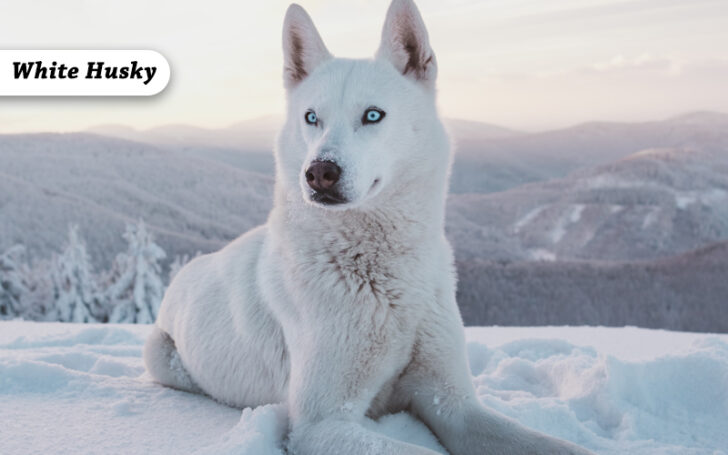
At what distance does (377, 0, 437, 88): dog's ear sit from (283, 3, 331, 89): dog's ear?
0.37 metres

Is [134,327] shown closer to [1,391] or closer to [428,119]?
[1,391]

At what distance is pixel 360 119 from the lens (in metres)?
2.91

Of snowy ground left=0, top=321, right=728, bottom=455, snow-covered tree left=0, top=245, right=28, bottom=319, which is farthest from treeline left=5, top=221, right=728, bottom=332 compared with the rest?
snowy ground left=0, top=321, right=728, bottom=455

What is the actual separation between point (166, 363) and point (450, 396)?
2.03 metres

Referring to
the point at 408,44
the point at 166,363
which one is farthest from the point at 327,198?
the point at 166,363

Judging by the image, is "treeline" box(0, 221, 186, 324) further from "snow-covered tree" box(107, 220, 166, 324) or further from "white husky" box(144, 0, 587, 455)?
"white husky" box(144, 0, 587, 455)

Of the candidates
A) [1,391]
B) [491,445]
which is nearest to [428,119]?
[491,445]

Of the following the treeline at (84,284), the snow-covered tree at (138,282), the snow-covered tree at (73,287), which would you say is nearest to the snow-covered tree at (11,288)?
the treeline at (84,284)

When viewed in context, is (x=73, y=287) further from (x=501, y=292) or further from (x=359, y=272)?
(x=359, y=272)

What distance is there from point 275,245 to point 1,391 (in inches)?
85.5

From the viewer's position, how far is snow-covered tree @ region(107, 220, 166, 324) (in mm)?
15016

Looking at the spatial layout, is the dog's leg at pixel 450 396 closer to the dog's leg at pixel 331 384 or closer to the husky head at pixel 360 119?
the dog's leg at pixel 331 384

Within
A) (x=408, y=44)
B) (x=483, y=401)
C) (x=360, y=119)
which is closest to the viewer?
(x=360, y=119)

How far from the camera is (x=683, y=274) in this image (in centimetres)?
1585
